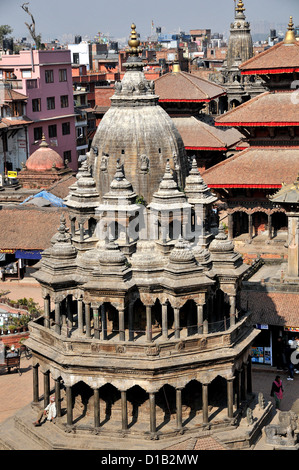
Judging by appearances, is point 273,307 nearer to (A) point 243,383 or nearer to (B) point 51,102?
(A) point 243,383

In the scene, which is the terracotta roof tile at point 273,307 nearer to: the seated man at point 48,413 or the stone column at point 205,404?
the stone column at point 205,404

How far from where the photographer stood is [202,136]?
5612 centimetres

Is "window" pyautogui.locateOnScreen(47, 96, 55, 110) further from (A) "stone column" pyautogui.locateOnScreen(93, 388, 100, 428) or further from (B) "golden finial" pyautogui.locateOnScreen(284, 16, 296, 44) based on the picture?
(A) "stone column" pyautogui.locateOnScreen(93, 388, 100, 428)

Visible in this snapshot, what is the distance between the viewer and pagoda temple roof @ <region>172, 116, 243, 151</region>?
55.4 m

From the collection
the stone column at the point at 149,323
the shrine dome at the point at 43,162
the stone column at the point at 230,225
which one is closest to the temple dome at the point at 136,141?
the stone column at the point at 149,323

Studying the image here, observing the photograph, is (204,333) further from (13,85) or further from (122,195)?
(13,85)

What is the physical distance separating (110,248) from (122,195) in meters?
A: 1.86

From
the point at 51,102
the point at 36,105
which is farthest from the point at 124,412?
the point at 51,102

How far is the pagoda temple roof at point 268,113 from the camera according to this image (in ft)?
147

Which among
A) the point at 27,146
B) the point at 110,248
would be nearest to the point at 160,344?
the point at 110,248

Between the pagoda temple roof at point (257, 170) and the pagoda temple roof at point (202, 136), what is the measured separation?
864 cm

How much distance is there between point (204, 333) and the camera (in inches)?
1053

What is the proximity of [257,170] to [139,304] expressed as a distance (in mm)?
19065

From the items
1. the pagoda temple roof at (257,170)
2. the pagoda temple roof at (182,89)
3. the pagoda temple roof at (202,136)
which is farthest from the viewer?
the pagoda temple roof at (182,89)
